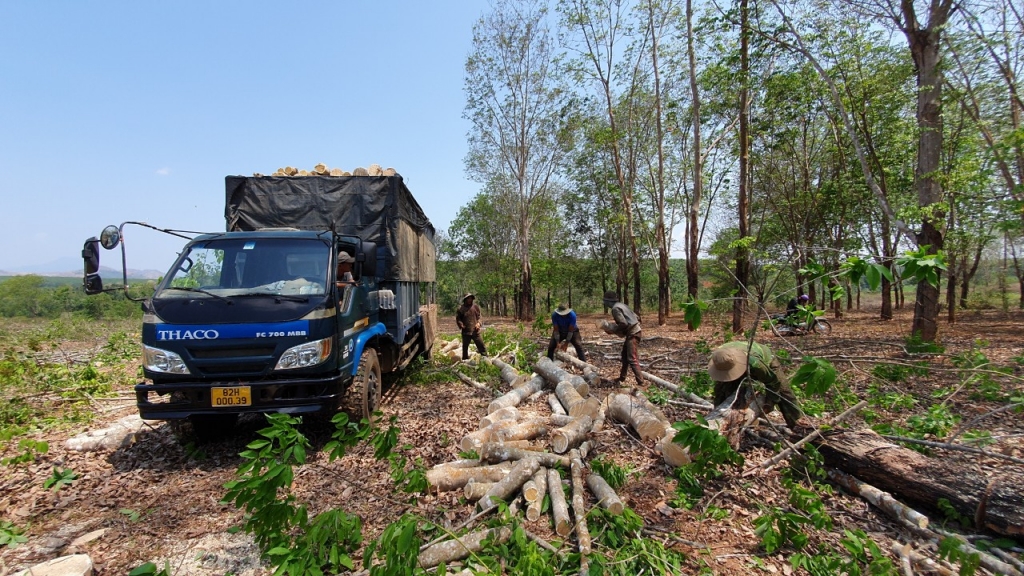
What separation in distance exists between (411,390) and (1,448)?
4855mm

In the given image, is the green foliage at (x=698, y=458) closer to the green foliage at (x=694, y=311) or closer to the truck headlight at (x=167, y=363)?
the green foliage at (x=694, y=311)

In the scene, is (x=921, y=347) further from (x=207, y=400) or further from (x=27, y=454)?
(x=27, y=454)

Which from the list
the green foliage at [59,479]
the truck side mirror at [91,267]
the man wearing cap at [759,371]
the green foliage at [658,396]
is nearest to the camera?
the green foliage at [59,479]

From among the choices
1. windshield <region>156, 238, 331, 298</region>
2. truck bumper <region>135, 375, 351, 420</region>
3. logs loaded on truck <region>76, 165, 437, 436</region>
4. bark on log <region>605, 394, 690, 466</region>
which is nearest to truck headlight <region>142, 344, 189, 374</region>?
logs loaded on truck <region>76, 165, 437, 436</region>

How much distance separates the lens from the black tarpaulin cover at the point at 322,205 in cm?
630

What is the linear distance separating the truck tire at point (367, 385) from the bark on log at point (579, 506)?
7.61 ft

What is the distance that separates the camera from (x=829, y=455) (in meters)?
4.18

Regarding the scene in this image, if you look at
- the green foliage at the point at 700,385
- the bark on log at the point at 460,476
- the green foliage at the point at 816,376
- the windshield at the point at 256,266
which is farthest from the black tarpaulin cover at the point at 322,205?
the green foliage at the point at 816,376

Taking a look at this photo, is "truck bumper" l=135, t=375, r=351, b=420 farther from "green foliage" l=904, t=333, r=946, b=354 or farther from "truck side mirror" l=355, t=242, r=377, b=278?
"green foliage" l=904, t=333, r=946, b=354

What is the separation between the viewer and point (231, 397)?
4.28 metres

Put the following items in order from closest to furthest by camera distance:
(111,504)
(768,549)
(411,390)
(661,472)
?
(768,549) < (111,504) < (661,472) < (411,390)

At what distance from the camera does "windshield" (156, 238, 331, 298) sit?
491 centimetres

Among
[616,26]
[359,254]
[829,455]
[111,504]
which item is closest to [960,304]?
[616,26]

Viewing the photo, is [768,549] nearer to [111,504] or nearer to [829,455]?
[829,455]
